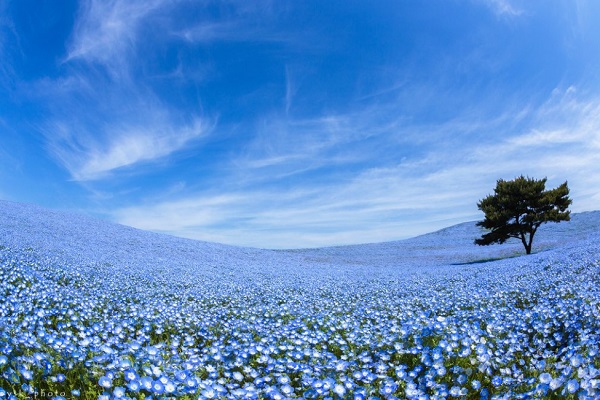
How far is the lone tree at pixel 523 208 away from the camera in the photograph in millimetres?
25375

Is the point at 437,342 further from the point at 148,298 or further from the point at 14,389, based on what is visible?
the point at 148,298

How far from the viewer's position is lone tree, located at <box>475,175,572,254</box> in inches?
999

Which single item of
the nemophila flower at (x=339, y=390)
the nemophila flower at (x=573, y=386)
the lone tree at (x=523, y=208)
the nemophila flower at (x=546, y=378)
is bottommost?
the nemophila flower at (x=546, y=378)

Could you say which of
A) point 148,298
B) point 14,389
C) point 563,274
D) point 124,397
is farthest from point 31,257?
point 563,274

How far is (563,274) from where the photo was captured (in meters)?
10.4

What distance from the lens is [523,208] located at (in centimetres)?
2562

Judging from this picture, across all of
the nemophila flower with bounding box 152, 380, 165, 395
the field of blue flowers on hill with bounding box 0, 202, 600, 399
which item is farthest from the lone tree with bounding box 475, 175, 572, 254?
the nemophila flower with bounding box 152, 380, 165, 395

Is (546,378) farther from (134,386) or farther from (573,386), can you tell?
(134,386)

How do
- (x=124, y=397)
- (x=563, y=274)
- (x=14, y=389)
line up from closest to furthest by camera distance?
1. (x=124, y=397)
2. (x=14, y=389)
3. (x=563, y=274)

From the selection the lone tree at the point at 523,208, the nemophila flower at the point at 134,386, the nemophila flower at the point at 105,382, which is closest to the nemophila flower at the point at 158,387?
the nemophila flower at the point at 134,386

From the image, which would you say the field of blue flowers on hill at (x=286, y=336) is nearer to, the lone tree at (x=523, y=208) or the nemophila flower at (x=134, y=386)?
the nemophila flower at (x=134, y=386)

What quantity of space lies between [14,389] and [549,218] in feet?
93.8

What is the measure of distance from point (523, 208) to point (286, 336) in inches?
969

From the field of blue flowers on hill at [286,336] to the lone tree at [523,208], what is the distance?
→ 42.7ft
